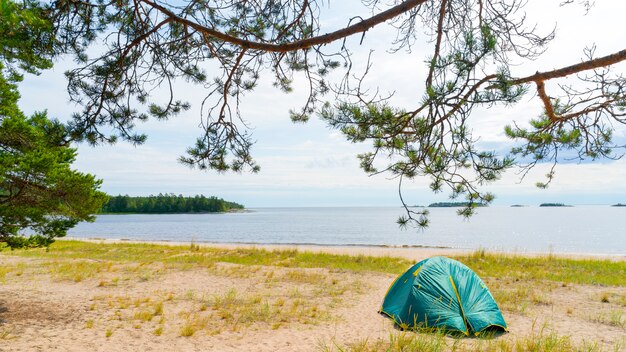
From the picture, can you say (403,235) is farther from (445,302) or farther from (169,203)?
(169,203)

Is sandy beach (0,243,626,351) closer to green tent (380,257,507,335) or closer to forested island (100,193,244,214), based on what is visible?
green tent (380,257,507,335)

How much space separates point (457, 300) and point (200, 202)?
143618mm

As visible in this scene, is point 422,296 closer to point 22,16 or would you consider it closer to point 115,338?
point 115,338

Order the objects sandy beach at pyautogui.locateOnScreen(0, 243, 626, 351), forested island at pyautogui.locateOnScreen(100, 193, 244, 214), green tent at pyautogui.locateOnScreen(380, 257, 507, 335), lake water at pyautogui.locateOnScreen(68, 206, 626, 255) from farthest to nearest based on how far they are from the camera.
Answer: forested island at pyautogui.locateOnScreen(100, 193, 244, 214) → lake water at pyautogui.locateOnScreen(68, 206, 626, 255) → green tent at pyautogui.locateOnScreen(380, 257, 507, 335) → sandy beach at pyautogui.locateOnScreen(0, 243, 626, 351)

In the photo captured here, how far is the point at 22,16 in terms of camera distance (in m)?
4.20

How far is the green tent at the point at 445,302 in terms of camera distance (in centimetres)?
686

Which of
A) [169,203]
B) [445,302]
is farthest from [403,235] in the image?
[169,203]

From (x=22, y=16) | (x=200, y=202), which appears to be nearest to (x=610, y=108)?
(x=22, y=16)

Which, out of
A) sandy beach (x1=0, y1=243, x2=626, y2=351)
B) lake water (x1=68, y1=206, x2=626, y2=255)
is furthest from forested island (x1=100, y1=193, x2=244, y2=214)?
sandy beach (x1=0, y1=243, x2=626, y2=351)

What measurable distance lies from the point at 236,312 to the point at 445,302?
3.61 meters

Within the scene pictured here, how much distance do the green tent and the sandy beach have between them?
0.29 meters

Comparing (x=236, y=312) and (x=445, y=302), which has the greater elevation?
(x=445, y=302)

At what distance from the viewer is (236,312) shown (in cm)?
785

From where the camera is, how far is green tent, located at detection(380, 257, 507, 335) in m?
6.86
